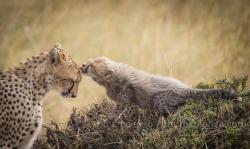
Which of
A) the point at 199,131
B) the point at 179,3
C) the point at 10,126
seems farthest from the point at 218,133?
the point at 179,3

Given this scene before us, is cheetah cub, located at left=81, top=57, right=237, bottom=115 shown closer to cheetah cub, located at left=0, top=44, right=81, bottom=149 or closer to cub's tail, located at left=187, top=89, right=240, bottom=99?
cub's tail, located at left=187, top=89, right=240, bottom=99

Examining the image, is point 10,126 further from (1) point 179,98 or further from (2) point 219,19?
(2) point 219,19

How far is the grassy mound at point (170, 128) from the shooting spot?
17.6 feet

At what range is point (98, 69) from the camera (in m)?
7.36

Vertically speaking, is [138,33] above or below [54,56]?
above

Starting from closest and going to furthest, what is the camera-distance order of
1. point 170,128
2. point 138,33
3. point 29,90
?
point 170,128 → point 29,90 → point 138,33

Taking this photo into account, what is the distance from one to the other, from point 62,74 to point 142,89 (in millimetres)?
799

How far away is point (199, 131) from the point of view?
5508mm

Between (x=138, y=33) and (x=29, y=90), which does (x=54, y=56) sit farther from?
(x=138, y=33)

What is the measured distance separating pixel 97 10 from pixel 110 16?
0.28m

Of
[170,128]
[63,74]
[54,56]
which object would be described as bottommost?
[170,128]

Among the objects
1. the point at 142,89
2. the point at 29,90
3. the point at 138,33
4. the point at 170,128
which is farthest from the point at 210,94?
the point at 138,33

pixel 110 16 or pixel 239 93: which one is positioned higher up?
pixel 110 16

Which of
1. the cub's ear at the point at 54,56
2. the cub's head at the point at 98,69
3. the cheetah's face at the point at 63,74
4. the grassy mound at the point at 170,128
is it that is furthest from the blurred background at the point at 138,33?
the grassy mound at the point at 170,128
